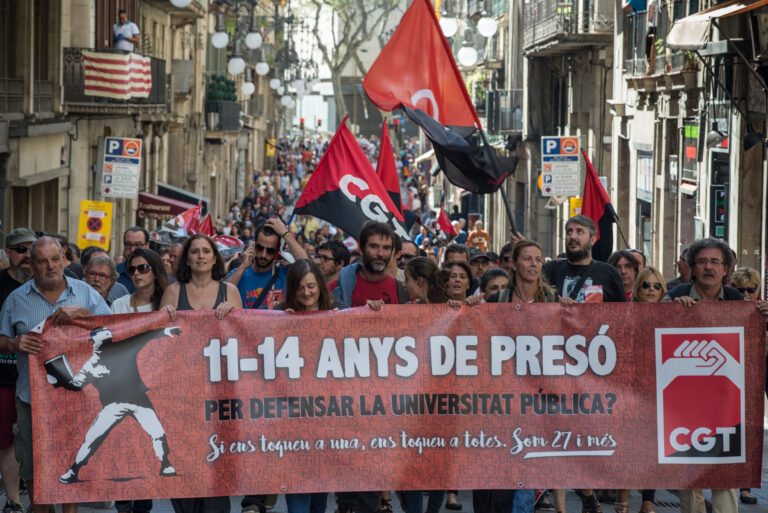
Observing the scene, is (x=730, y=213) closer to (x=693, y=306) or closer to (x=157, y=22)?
(x=693, y=306)

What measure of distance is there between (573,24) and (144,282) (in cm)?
2309

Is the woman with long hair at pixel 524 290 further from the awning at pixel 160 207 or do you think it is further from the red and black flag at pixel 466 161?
the awning at pixel 160 207

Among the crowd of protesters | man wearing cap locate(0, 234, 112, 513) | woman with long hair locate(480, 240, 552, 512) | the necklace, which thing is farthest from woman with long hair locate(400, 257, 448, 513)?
man wearing cap locate(0, 234, 112, 513)

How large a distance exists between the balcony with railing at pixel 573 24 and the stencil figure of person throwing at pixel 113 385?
23.0m

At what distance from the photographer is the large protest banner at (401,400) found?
24.3 ft

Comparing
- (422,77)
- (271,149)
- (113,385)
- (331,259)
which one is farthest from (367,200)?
(271,149)

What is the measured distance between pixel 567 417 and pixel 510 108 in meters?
32.1

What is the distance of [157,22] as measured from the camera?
1373 inches

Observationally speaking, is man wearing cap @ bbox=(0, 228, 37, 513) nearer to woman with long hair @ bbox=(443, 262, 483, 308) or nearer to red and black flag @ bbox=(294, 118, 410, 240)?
woman with long hair @ bbox=(443, 262, 483, 308)

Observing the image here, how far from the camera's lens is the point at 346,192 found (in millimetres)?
11477

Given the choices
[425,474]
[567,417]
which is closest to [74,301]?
[425,474]

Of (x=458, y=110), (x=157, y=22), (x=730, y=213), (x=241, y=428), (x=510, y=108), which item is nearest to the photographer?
(x=241, y=428)

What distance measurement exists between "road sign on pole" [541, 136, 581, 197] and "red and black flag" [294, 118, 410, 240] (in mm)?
11406

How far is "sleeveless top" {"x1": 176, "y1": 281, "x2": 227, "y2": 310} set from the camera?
7914mm
